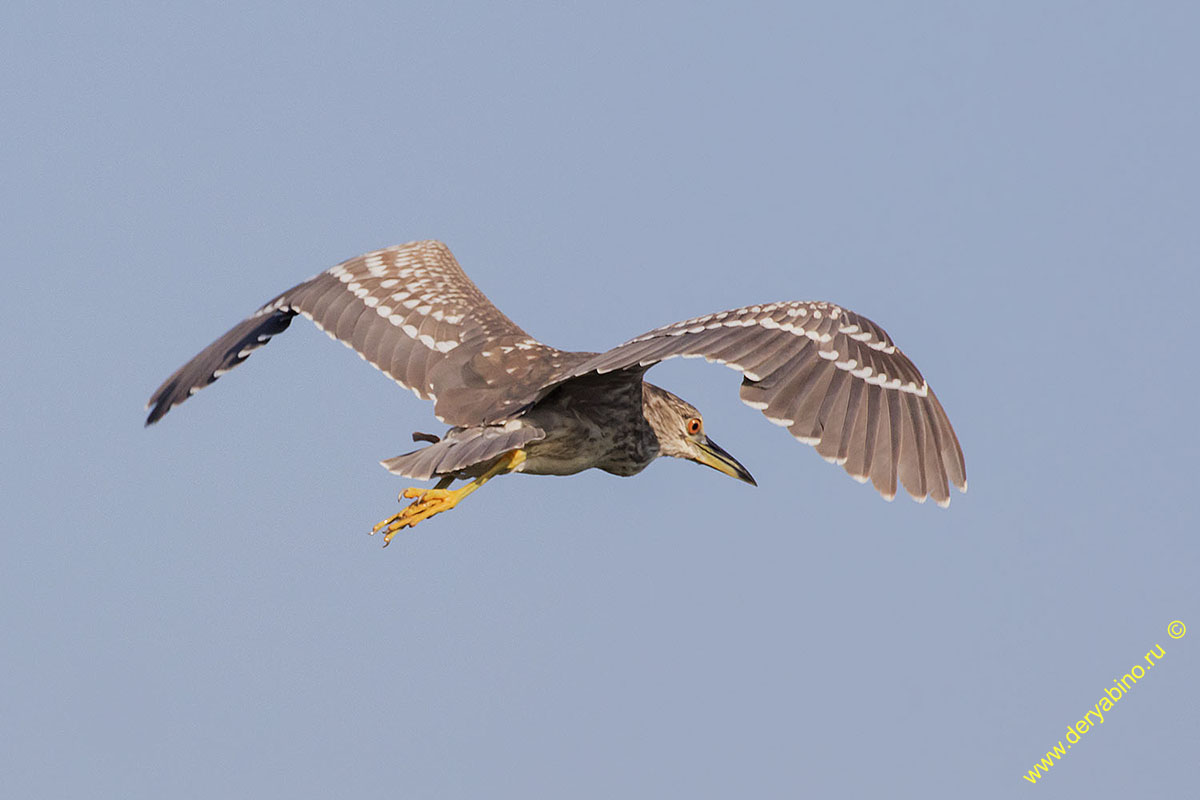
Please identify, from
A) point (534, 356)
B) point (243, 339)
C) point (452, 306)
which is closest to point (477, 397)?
point (534, 356)

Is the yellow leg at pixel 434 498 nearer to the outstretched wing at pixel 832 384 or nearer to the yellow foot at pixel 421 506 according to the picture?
the yellow foot at pixel 421 506

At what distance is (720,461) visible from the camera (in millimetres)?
11977

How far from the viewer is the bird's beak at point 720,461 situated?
11.9 meters

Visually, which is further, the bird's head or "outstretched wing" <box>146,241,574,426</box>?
the bird's head

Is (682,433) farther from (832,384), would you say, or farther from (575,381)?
(832,384)

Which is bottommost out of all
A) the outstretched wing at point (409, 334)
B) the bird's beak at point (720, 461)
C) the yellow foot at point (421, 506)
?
the yellow foot at point (421, 506)

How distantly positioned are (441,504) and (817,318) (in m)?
2.64

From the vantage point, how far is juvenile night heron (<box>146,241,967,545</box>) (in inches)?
351

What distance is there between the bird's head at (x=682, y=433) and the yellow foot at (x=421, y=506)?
1.48 metres

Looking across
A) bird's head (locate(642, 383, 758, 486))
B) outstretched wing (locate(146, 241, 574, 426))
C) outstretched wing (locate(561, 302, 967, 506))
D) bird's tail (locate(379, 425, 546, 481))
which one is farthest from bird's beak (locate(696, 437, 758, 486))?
outstretched wing (locate(561, 302, 967, 506))

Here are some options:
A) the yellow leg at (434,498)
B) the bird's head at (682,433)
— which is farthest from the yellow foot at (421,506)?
the bird's head at (682,433)

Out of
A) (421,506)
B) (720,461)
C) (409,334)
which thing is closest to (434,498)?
(421,506)

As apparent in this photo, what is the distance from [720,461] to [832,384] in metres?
2.98

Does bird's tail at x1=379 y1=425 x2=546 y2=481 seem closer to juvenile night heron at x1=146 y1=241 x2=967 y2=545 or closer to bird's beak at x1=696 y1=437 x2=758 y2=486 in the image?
juvenile night heron at x1=146 y1=241 x2=967 y2=545
